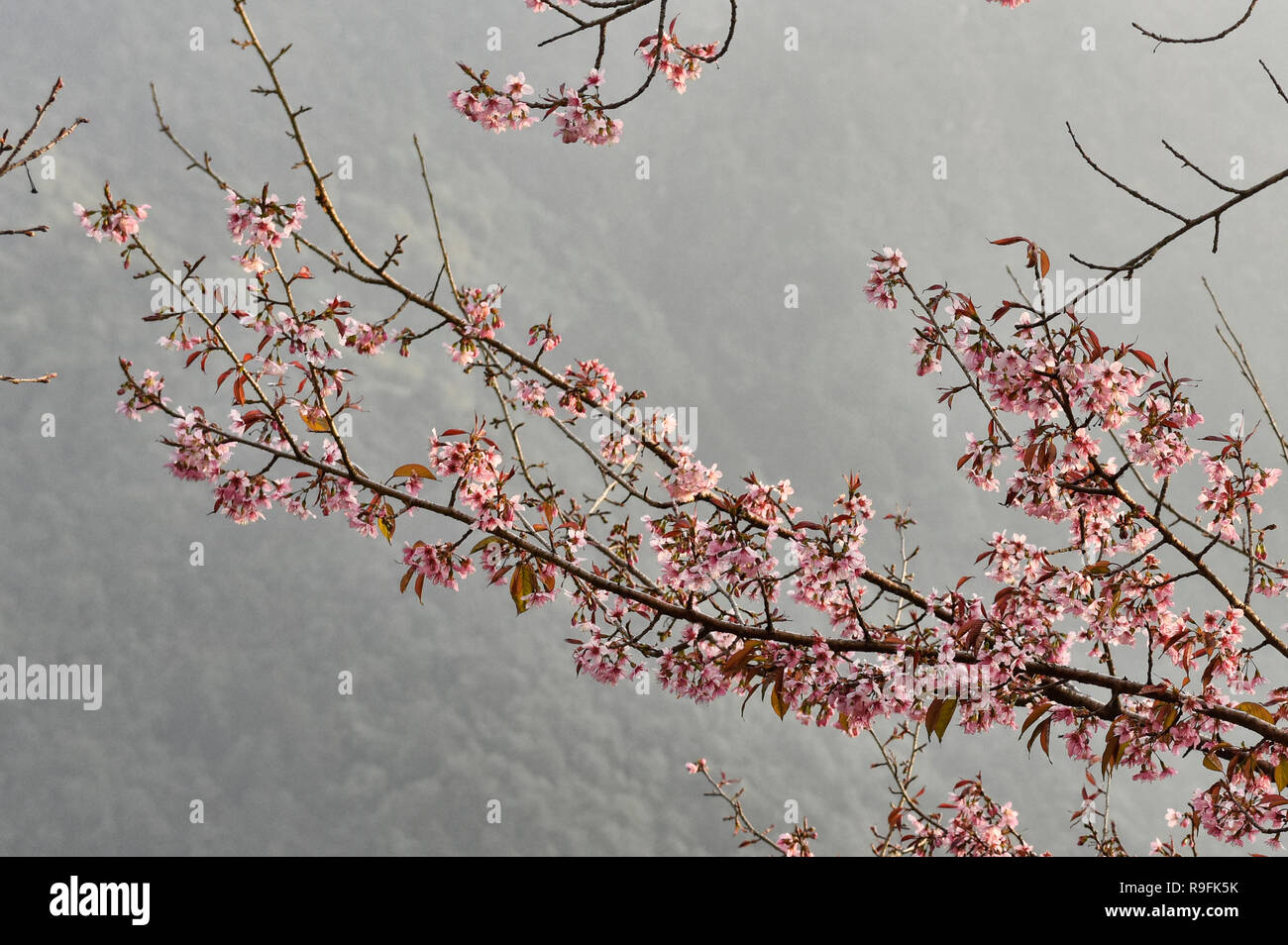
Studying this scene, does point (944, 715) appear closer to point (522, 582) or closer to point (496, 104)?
point (522, 582)

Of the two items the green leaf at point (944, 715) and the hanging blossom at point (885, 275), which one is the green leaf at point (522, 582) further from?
the hanging blossom at point (885, 275)

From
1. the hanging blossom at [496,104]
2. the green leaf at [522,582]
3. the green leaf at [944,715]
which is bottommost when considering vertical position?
the green leaf at [944,715]

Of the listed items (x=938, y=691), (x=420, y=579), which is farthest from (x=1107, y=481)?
(x=420, y=579)

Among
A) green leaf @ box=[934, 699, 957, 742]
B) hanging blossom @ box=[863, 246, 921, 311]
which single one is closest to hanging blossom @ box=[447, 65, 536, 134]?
hanging blossom @ box=[863, 246, 921, 311]

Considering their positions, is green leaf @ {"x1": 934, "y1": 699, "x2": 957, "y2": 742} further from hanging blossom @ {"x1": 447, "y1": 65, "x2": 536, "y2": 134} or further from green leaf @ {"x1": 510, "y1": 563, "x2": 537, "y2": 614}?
hanging blossom @ {"x1": 447, "y1": 65, "x2": 536, "y2": 134}

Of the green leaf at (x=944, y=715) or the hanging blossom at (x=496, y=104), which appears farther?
the hanging blossom at (x=496, y=104)

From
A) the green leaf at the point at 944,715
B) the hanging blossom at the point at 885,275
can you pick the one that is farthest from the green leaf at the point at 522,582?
the hanging blossom at the point at 885,275

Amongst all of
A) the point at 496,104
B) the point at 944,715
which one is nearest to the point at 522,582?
the point at 944,715

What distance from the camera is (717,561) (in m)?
2.81

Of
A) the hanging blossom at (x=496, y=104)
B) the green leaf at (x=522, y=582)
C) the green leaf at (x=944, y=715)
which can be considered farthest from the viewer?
the hanging blossom at (x=496, y=104)

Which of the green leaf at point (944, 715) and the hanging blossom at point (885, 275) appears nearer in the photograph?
the green leaf at point (944, 715)

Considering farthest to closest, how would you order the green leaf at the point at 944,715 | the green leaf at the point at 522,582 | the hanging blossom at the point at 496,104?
the hanging blossom at the point at 496,104 → the green leaf at the point at 522,582 → the green leaf at the point at 944,715

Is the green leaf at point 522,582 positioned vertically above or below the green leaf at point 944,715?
above

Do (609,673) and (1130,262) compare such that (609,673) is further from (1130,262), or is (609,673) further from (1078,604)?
(1130,262)
